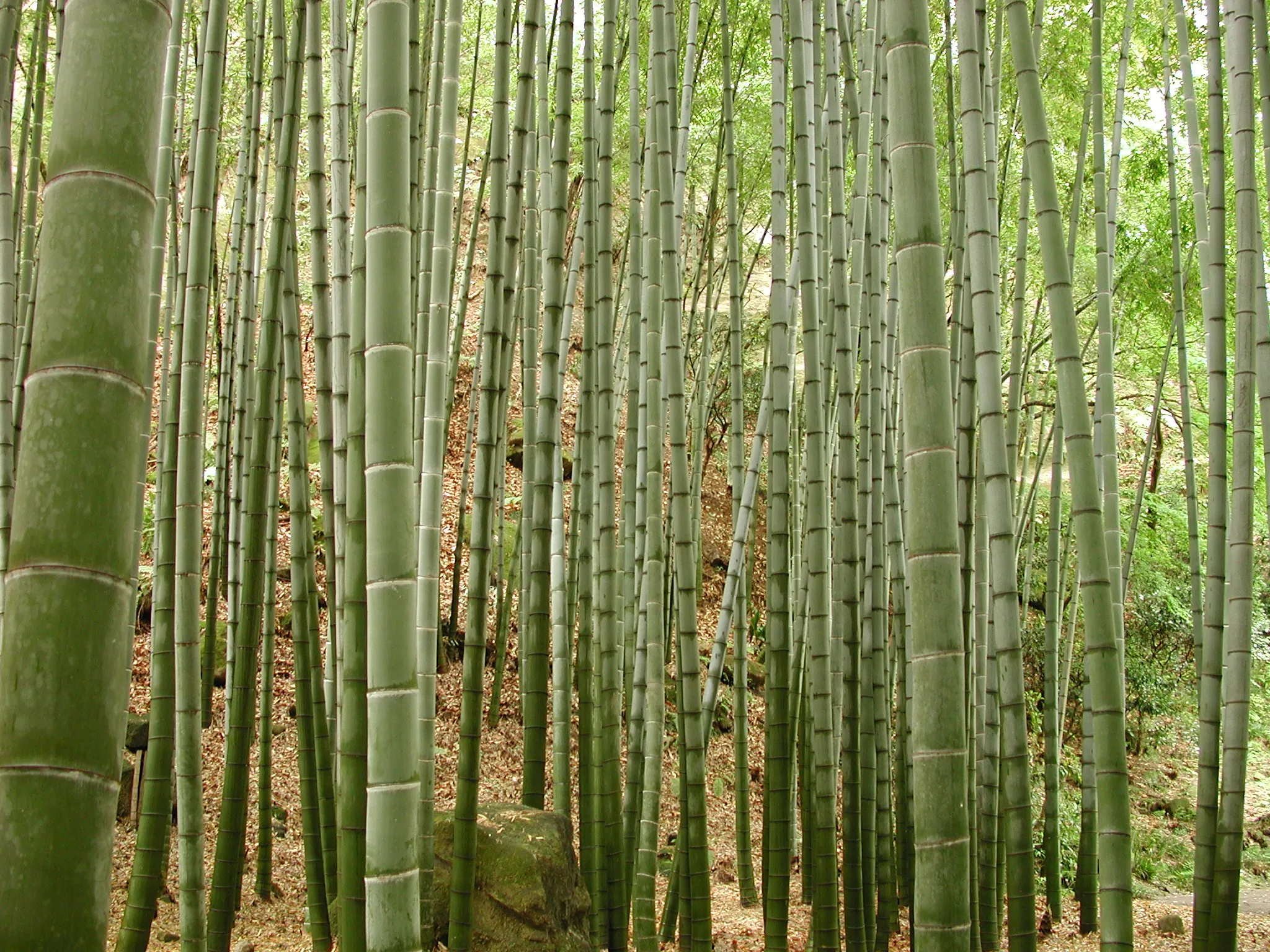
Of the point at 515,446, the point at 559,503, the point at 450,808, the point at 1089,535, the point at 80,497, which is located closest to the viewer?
the point at 80,497

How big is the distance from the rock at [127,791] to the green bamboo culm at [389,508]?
12.3ft

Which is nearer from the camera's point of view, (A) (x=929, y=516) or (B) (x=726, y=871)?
(A) (x=929, y=516)

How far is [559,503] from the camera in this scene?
375 cm

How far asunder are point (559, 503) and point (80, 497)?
2933mm

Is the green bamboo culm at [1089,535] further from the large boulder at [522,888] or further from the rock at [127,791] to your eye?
the rock at [127,791]

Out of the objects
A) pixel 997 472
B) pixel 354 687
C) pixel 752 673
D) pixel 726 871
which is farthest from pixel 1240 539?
pixel 752 673

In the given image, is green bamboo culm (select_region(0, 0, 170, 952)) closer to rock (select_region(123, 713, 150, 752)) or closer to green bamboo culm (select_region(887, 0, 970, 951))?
green bamboo culm (select_region(887, 0, 970, 951))

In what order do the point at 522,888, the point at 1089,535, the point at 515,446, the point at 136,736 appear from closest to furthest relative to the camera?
the point at 1089,535
the point at 522,888
the point at 136,736
the point at 515,446

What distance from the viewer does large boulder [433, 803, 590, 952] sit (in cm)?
282

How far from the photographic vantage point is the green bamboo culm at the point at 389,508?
1234 mm

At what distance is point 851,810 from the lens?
2.69 meters

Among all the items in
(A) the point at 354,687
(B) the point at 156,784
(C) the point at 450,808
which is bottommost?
(C) the point at 450,808

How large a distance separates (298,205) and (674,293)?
27.8 feet

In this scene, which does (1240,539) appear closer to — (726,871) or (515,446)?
(726,871)
